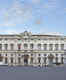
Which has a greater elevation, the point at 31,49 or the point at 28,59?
the point at 31,49

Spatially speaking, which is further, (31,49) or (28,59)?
(31,49)

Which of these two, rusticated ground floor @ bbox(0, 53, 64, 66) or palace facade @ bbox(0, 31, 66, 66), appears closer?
rusticated ground floor @ bbox(0, 53, 64, 66)

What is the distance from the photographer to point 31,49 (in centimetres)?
2273

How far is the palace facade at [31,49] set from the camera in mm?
22453

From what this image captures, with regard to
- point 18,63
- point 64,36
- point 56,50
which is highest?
point 64,36

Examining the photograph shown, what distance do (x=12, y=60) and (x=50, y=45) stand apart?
624 centimetres

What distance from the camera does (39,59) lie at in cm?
2253

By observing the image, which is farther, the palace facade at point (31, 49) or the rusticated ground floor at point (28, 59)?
the palace facade at point (31, 49)

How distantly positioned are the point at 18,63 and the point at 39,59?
3216 millimetres

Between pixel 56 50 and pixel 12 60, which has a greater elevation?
pixel 56 50

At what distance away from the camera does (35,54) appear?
74.3 feet

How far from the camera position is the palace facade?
73.7 ft

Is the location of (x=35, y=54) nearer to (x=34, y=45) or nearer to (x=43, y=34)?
(x=34, y=45)

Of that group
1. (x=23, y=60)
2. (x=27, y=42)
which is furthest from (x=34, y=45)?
(x=23, y=60)
